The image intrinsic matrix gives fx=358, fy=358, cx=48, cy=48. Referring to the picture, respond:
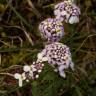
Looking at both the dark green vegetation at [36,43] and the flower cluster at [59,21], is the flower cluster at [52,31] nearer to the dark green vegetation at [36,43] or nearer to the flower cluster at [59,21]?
the flower cluster at [59,21]

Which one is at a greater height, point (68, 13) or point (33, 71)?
point (68, 13)

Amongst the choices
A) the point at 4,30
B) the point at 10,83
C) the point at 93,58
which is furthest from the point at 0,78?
the point at 93,58

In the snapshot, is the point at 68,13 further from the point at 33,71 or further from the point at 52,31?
the point at 33,71

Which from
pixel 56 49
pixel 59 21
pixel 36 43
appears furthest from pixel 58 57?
pixel 36 43

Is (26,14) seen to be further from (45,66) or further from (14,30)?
(45,66)

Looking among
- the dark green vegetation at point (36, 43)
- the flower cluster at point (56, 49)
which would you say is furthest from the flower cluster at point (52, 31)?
the dark green vegetation at point (36, 43)
